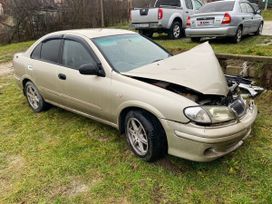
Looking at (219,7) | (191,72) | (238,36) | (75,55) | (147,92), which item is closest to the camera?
(147,92)

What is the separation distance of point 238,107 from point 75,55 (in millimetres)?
2461

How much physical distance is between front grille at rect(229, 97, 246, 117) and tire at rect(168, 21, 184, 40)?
342 inches

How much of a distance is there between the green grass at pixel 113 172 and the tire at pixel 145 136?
14cm

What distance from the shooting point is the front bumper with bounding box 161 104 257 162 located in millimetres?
3145

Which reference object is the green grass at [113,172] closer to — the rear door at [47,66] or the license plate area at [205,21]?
the rear door at [47,66]

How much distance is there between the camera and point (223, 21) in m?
9.33

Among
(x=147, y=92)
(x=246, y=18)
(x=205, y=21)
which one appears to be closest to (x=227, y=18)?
(x=205, y=21)

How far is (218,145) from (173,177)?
0.63 meters

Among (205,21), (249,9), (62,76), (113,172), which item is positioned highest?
(249,9)

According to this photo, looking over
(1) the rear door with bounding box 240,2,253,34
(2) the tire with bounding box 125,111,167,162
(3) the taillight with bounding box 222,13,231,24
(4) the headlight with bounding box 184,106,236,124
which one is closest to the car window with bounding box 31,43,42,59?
(2) the tire with bounding box 125,111,167,162

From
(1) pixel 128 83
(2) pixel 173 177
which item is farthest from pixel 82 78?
(2) pixel 173 177

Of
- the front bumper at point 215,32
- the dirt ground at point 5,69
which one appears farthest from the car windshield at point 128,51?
the dirt ground at point 5,69

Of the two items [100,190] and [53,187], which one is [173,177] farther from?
[53,187]

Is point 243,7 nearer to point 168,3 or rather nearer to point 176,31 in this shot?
point 176,31
